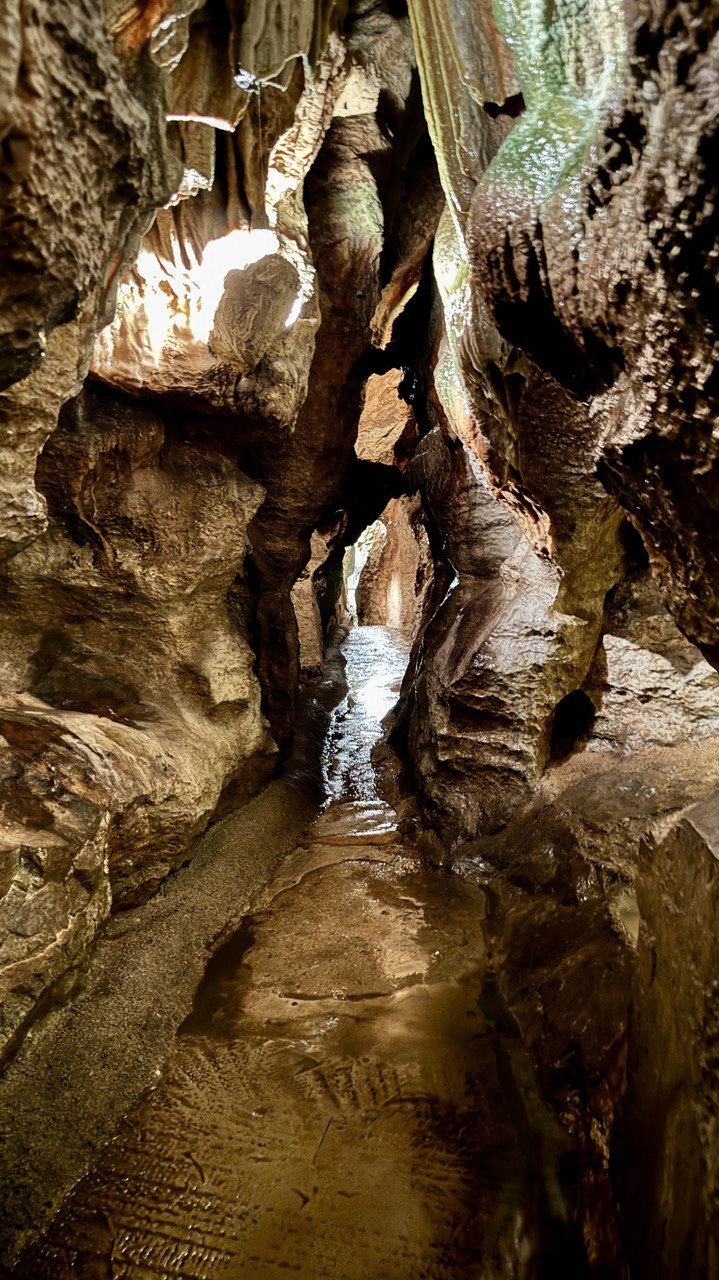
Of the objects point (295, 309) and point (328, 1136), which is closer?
point (328, 1136)

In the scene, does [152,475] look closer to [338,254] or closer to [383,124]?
[338,254]

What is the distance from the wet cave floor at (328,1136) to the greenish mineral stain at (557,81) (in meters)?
3.75

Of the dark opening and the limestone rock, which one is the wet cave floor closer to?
the dark opening

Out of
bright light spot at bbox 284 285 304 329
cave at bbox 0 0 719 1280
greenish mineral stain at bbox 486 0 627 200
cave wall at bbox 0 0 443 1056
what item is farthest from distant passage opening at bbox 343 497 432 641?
greenish mineral stain at bbox 486 0 627 200

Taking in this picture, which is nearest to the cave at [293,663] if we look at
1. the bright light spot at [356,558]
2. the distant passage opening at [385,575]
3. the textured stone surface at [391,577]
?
the textured stone surface at [391,577]

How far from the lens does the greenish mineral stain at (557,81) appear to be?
210 cm

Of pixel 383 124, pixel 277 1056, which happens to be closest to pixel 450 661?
pixel 277 1056

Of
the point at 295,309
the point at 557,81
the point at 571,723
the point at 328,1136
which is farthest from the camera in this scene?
the point at 571,723

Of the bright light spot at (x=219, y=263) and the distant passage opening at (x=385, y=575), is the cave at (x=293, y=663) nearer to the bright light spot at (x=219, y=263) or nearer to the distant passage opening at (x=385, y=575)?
the bright light spot at (x=219, y=263)

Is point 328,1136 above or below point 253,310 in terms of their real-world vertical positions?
below

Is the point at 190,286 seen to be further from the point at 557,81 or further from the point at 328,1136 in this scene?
the point at 328,1136

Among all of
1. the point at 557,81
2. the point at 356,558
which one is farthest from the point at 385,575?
the point at 557,81

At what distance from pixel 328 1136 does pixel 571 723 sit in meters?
3.92

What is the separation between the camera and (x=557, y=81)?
2.36m
